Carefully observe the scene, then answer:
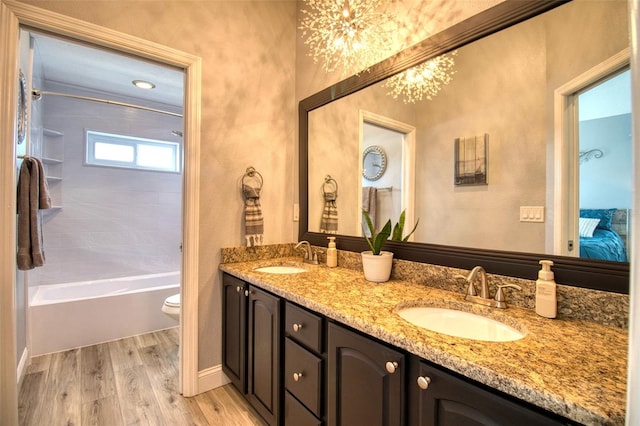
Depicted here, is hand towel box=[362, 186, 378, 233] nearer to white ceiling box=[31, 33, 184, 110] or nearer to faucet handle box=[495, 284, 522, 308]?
faucet handle box=[495, 284, 522, 308]

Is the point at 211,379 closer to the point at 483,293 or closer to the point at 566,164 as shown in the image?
the point at 483,293

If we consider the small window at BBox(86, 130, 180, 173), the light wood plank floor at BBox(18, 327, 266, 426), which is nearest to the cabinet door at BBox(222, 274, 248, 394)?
the light wood plank floor at BBox(18, 327, 266, 426)

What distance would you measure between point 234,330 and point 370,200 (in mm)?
1165

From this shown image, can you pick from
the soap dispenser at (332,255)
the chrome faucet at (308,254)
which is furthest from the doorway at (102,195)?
the soap dispenser at (332,255)

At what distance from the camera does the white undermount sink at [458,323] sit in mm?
992

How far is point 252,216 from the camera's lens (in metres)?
2.00

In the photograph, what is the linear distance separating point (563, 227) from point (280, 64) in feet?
6.75

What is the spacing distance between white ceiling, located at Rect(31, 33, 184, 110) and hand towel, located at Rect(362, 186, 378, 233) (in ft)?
5.80

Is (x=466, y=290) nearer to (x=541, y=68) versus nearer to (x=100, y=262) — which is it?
(x=541, y=68)

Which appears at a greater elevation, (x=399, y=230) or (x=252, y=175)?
(x=252, y=175)

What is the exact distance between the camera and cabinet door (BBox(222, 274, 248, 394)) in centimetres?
166

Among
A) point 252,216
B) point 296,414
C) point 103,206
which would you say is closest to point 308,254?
point 252,216

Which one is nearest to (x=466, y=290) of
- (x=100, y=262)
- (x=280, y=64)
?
(x=280, y=64)

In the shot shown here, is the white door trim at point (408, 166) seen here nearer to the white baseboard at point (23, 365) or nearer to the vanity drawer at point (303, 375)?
the vanity drawer at point (303, 375)
